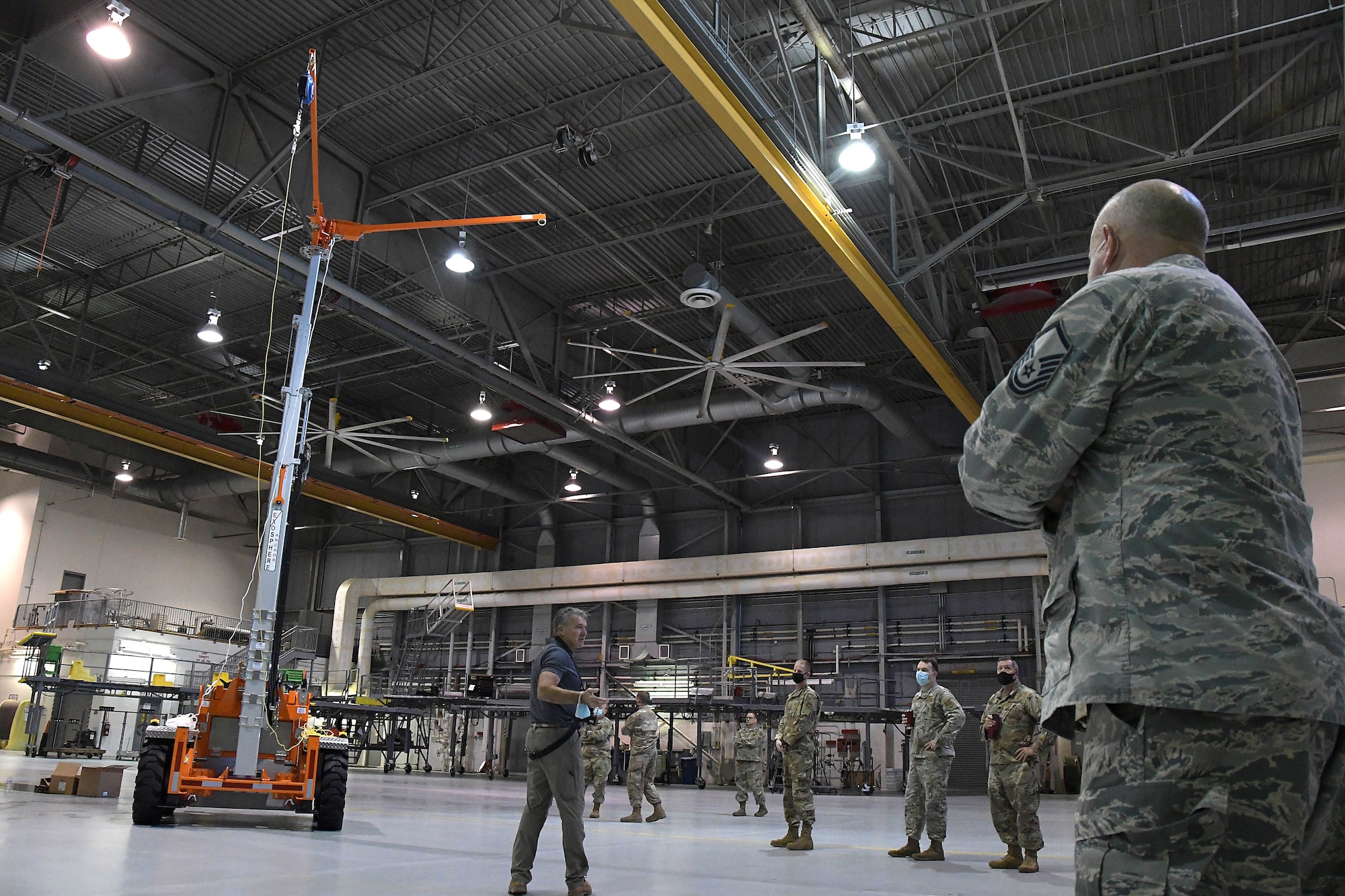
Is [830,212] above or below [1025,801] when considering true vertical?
above

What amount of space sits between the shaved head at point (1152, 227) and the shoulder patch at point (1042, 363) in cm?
26

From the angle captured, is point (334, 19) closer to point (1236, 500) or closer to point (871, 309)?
point (871, 309)

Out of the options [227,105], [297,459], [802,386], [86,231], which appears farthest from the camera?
[802,386]

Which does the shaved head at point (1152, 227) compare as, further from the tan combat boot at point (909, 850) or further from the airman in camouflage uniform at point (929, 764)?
the tan combat boot at point (909, 850)

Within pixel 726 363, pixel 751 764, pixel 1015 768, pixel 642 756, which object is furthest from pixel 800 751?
pixel 726 363

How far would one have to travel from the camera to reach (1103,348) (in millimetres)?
1794

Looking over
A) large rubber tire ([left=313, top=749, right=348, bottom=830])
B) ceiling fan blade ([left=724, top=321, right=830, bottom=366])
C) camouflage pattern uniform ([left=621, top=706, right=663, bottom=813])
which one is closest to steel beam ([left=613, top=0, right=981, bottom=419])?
ceiling fan blade ([left=724, top=321, right=830, bottom=366])

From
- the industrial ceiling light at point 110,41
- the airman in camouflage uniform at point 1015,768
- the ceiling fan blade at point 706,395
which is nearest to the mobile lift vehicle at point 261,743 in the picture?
the industrial ceiling light at point 110,41

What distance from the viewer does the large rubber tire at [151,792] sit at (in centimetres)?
927

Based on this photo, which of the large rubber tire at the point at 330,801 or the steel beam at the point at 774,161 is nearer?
the large rubber tire at the point at 330,801

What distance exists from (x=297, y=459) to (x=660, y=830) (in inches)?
243

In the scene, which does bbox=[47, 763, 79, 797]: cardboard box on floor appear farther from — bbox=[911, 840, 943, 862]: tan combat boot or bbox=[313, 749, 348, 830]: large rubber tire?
bbox=[911, 840, 943, 862]: tan combat boot

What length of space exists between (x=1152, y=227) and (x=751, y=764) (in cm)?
1540

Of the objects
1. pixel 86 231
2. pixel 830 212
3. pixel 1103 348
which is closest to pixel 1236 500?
pixel 1103 348
